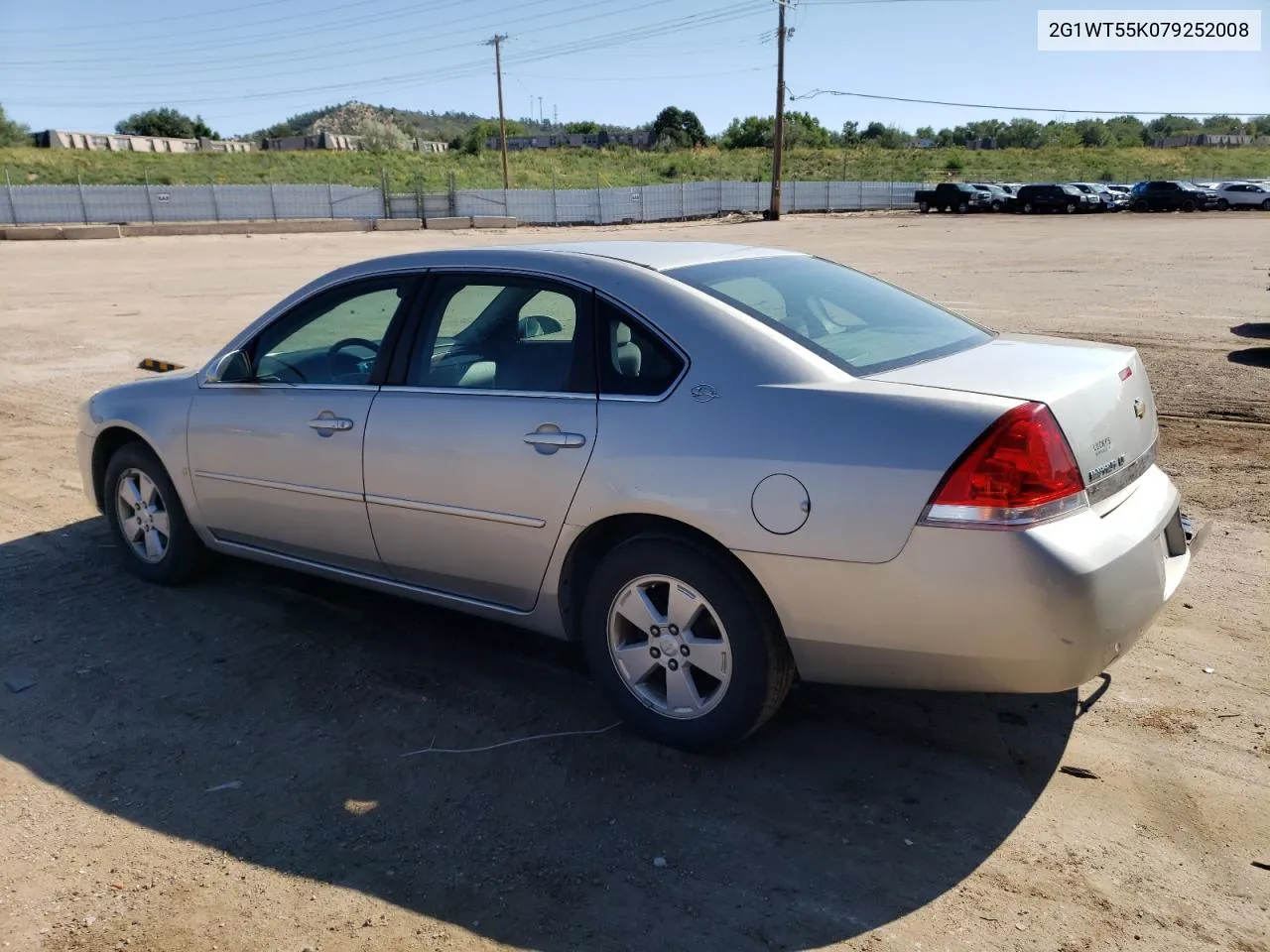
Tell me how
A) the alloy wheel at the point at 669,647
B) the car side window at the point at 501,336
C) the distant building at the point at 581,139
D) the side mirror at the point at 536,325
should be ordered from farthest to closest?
the distant building at the point at 581,139 → the side mirror at the point at 536,325 → the car side window at the point at 501,336 → the alloy wheel at the point at 669,647

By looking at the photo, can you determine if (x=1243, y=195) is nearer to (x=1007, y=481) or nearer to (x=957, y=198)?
(x=957, y=198)

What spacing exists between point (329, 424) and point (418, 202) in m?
47.9

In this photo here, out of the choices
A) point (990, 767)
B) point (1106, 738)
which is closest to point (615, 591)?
point (990, 767)

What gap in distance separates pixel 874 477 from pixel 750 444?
0.40m

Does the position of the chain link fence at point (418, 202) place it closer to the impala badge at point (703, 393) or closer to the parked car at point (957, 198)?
the parked car at point (957, 198)

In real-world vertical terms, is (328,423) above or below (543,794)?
above

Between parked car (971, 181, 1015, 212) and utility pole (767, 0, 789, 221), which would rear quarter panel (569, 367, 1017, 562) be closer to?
utility pole (767, 0, 789, 221)

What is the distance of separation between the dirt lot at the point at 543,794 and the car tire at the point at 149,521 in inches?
6.0

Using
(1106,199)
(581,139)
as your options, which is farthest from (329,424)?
(581,139)

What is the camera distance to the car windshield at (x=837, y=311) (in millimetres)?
3625

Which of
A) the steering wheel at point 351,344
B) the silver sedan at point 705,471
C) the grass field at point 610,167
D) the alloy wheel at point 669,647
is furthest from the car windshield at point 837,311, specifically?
the grass field at point 610,167

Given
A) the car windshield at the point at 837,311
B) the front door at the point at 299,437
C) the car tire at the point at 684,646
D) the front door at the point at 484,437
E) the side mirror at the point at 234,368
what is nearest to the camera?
the car tire at the point at 684,646

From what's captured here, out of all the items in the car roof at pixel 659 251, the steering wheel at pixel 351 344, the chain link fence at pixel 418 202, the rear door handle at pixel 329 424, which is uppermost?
the car roof at pixel 659 251

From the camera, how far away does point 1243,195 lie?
5125cm
